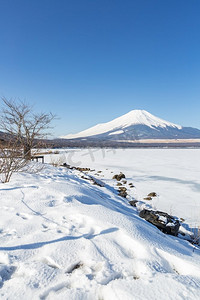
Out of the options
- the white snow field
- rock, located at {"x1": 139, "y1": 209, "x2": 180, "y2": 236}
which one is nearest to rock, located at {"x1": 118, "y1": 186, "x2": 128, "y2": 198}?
rock, located at {"x1": 139, "y1": 209, "x2": 180, "y2": 236}

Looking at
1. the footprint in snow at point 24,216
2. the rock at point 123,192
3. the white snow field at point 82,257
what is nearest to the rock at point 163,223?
the white snow field at point 82,257

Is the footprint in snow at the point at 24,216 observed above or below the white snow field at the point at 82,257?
above

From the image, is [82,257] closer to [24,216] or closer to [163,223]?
[24,216]

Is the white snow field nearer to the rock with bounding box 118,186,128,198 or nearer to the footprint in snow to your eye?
the footprint in snow

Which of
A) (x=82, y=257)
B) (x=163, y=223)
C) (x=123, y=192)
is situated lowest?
(x=123, y=192)

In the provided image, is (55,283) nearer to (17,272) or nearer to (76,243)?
(17,272)

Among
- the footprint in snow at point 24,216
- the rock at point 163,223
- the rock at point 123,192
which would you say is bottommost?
the rock at point 123,192

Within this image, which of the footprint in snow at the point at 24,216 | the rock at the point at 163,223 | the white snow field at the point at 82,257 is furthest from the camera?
the rock at the point at 163,223

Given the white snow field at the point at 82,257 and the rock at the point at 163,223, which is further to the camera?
the rock at the point at 163,223

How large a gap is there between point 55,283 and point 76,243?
1.74 ft

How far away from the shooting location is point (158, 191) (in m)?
6.96

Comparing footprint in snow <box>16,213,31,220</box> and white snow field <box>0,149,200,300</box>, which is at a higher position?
footprint in snow <box>16,213,31,220</box>

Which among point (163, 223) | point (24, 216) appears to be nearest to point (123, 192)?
point (163, 223)

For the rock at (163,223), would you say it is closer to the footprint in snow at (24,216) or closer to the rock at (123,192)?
the rock at (123,192)
